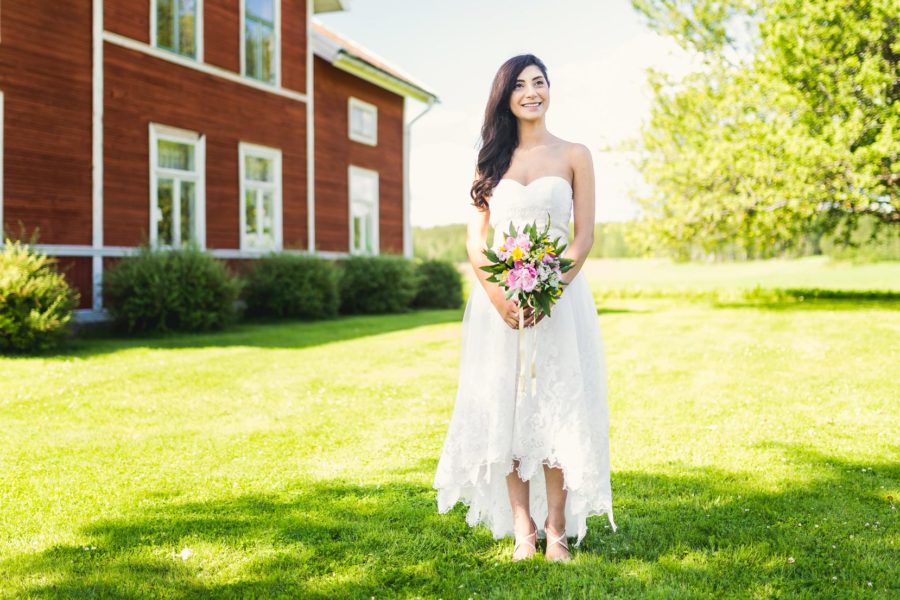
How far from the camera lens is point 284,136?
1670cm

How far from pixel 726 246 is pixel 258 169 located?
14.1 metres

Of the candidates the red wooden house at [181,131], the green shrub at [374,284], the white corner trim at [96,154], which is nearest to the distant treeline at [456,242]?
the green shrub at [374,284]

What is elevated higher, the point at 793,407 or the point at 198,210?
the point at 198,210

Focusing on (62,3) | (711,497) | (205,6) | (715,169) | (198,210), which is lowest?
(711,497)

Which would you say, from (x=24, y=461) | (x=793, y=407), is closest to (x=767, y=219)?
(x=793, y=407)

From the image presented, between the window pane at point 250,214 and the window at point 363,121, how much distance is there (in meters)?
4.52

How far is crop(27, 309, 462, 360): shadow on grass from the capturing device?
1127 centimetres

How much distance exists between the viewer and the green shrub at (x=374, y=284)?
59.0 ft

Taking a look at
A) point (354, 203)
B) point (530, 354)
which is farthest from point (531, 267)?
point (354, 203)

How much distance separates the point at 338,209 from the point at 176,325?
669cm

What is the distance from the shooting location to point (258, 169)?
53.2 ft

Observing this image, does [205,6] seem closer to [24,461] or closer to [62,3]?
[62,3]

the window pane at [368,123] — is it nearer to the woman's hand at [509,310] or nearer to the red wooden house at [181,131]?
the red wooden house at [181,131]

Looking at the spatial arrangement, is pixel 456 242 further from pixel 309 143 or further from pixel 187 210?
pixel 187 210
